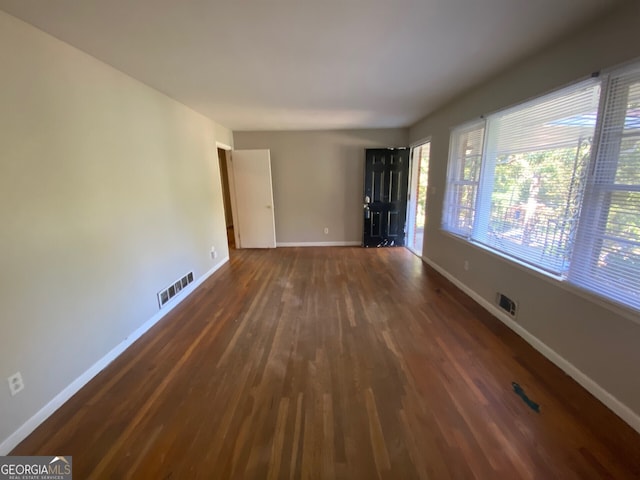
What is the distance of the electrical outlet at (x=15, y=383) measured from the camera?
143cm

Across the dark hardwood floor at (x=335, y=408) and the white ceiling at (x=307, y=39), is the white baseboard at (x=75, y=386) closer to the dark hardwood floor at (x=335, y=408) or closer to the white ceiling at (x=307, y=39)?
the dark hardwood floor at (x=335, y=408)

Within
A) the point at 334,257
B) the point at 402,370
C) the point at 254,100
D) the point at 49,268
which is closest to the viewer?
the point at 49,268

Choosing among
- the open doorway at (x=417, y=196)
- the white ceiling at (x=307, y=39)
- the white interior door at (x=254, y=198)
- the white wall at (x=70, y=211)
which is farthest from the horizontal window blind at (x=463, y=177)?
the white wall at (x=70, y=211)

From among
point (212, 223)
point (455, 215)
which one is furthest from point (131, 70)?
point (455, 215)

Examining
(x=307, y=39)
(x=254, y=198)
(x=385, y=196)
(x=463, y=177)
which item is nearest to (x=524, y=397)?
(x=463, y=177)

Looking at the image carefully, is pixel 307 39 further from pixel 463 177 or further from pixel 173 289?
pixel 173 289

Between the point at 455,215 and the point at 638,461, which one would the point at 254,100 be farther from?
the point at 638,461

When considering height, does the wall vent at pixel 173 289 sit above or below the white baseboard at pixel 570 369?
above

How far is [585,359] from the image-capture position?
68.9 inches

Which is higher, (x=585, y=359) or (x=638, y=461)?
(x=585, y=359)

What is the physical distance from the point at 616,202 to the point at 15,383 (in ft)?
11.8

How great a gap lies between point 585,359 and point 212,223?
434cm

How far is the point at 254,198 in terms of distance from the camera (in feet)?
17.1

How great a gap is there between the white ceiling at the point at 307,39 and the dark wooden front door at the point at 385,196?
86.5 inches
